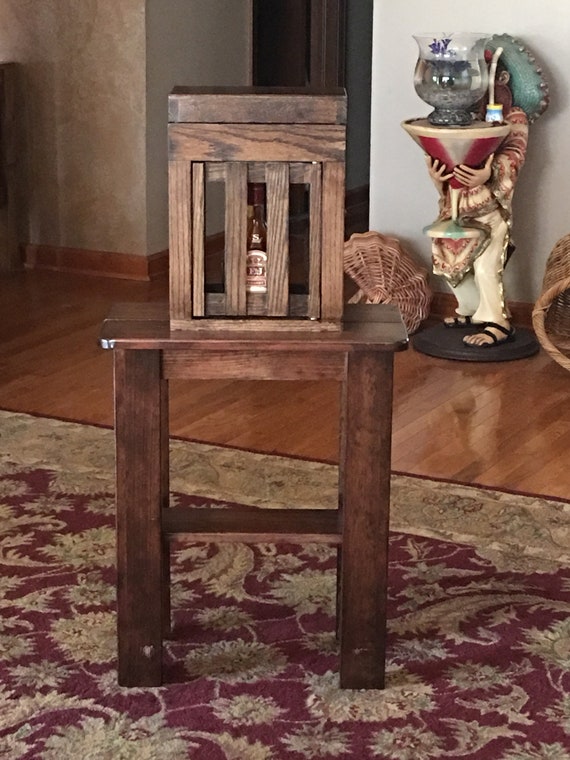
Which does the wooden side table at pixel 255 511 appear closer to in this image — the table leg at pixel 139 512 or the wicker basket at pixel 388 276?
the table leg at pixel 139 512

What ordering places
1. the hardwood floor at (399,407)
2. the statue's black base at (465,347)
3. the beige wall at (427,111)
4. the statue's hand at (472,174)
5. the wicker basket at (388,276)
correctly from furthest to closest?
the wicker basket at (388,276), the beige wall at (427,111), the statue's black base at (465,347), the statue's hand at (472,174), the hardwood floor at (399,407)

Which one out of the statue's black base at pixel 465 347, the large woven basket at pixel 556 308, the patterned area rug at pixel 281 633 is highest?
the large woven basket at pixel 556 308

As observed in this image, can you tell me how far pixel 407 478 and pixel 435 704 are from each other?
3.54 ft

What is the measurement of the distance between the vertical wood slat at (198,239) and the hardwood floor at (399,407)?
1287 mm

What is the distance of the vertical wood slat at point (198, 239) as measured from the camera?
A: 2062mm

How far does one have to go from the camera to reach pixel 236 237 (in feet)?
6.85

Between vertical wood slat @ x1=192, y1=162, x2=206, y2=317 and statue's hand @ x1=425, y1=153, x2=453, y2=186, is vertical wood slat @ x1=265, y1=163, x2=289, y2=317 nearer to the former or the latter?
vertical wood slat @ x1=192, y1=162, x2=206, y2=317

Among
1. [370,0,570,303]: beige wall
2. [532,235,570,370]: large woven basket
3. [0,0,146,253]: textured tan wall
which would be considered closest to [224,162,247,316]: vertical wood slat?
[532,235,570,370]: large woven basket

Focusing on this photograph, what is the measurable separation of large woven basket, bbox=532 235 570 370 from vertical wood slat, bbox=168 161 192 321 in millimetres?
2129

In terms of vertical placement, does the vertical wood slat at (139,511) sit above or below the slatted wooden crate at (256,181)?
below

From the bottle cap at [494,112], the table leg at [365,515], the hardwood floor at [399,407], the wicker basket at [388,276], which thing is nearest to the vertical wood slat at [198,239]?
the table leg at [365,515]

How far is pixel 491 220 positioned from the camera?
4223 millimetres

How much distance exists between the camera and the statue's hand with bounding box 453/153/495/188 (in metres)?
4.12

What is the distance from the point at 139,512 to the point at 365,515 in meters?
0.39
